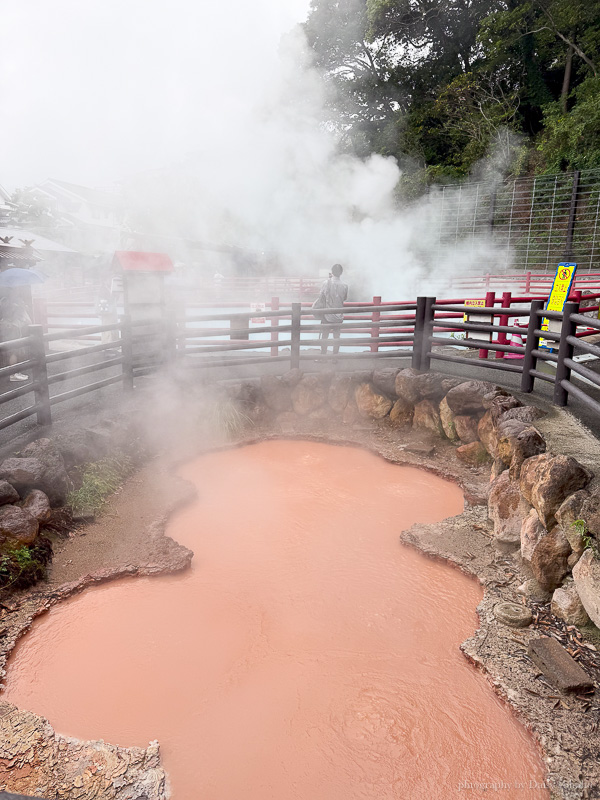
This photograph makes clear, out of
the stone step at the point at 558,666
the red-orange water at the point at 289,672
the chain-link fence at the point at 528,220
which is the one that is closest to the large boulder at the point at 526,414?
the red-orange water at the point at 289,672

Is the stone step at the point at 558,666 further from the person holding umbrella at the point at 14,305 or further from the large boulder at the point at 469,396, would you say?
the person holding umbrella at the point at 14,305

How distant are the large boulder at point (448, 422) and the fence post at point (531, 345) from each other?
32.0 inches

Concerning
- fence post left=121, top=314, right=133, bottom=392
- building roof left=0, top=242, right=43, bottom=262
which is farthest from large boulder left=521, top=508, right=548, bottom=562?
building roof left=0, top=242, right=43, bottom=262

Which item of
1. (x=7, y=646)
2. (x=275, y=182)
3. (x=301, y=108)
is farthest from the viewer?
(x=301, y=108)

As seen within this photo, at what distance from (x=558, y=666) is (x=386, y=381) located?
13.4ft

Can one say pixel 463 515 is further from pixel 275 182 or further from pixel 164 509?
pixel 275 182

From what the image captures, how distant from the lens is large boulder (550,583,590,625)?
120 inches

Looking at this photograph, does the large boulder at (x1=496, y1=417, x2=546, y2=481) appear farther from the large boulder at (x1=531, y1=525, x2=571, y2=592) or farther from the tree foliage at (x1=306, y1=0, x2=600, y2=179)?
the tree foliage at (x1=306, y1=0, x2=600, y2=179)

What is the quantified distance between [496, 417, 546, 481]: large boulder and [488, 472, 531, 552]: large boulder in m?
0.11

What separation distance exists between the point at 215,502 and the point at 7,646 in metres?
2.06

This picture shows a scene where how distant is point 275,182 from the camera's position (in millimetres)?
22047

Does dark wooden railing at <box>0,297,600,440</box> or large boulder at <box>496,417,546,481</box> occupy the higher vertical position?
dark wooden railing at <box>0,297,600,440</box>

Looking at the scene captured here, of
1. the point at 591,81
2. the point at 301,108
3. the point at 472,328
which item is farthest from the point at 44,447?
the point at 301,108

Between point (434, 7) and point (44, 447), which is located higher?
point (434, 7)
